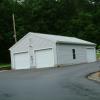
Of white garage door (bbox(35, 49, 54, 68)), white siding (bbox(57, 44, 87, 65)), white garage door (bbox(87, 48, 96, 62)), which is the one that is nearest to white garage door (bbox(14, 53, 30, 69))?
white garage door (bbox(35, 49, 54, 68))

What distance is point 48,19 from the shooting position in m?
61.7

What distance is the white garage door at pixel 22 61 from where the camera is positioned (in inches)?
1424

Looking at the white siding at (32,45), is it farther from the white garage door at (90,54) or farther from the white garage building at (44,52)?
the white garage door at (90,54)

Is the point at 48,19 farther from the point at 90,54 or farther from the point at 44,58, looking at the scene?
the point at 44,58

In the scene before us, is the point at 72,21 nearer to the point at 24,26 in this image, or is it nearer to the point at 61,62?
the point at 24,26

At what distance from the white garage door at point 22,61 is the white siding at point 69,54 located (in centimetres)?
436

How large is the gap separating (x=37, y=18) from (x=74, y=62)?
26.3m

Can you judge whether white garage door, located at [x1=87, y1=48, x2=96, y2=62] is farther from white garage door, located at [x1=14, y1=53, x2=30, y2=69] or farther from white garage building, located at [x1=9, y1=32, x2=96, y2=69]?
white garage door, located at [x1=14, y1=53, x2=30, y2=69]

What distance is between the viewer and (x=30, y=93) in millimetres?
12773

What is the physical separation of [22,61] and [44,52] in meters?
3.60

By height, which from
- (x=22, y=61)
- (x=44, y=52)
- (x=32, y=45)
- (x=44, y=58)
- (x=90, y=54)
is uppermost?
(x=32, y=45)

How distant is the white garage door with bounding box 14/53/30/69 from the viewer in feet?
119

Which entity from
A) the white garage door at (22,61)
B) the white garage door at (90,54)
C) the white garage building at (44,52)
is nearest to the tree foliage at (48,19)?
the white garage door at (90,54)

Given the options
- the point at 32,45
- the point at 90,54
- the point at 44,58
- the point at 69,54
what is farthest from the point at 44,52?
the point at 90,54
